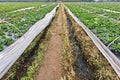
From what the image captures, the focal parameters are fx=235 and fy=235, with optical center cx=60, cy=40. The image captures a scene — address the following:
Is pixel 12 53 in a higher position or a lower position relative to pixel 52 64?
higher

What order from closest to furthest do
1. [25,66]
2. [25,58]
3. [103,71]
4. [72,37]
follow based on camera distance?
[103,71] → [25,66] → [25,58] → [72,37]

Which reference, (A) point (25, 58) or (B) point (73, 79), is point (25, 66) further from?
(B) point (73, 79)

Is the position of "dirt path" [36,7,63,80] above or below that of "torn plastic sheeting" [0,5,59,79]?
below

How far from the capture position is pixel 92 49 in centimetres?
998

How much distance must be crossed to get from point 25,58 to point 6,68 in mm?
1895

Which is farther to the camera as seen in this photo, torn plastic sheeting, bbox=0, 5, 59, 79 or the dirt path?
the dirt path

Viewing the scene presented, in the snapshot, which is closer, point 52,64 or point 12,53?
point 52,64

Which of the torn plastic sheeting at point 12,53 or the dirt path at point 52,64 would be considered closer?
the torn plastic sheeting at point 12,53

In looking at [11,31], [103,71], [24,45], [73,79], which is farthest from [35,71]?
[11,31]

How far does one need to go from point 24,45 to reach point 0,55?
187 centimetres

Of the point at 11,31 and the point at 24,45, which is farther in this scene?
the point at 11,31

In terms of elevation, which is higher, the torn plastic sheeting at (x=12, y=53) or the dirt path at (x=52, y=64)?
the torn plastic sheeting at (x=12, y=53)

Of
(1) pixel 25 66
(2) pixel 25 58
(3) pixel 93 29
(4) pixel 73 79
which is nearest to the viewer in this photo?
(4) pixel 73 79

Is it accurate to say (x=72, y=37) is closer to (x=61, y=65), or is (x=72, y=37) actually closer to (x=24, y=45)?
(x=24, y=45)
